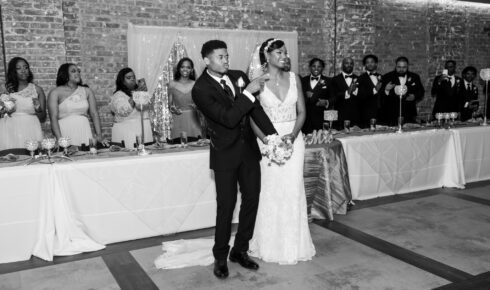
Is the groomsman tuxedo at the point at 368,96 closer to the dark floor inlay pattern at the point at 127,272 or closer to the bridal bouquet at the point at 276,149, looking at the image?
the bridal bouquet at the point at 276,149

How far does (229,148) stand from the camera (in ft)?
10.3

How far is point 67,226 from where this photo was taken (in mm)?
3793

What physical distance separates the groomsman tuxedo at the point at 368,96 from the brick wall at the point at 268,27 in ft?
4.06

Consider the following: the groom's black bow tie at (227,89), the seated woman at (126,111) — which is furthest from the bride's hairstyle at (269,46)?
the seated woman at (126,111)

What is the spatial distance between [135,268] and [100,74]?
3.81 meters

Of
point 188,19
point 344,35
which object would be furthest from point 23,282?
point 344,35

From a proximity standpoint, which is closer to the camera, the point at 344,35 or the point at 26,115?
the point at 26,115

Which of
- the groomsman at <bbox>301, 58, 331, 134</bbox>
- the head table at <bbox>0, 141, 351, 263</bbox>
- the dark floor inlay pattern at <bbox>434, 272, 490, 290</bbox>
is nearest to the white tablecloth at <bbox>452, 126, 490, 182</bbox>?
the groomsman at <bbox>301, 58, 331, 134</bbox>

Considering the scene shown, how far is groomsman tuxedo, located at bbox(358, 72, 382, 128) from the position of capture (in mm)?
7113

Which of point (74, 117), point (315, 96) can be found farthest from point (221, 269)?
point (315, 96)

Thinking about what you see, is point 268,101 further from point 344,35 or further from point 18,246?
point 344,35

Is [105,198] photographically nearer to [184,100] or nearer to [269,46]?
[269,46]

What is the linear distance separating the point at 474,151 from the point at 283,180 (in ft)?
12.7

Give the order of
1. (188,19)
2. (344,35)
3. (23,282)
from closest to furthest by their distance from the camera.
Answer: (23,282) < (188,19) < (344,35)
